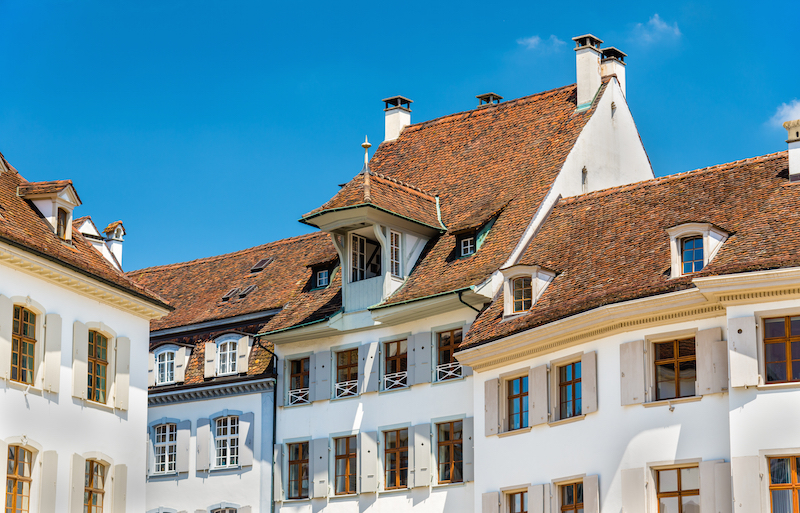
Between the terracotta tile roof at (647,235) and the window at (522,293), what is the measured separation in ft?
1.88

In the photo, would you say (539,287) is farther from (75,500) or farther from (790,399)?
(75,500)

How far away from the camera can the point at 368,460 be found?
4462 centimetres

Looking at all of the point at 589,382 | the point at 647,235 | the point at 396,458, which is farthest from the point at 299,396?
the point at 647,235

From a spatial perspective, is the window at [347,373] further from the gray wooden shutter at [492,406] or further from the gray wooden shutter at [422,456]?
the gray wooden shutter at [492,406]

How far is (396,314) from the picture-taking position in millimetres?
44750

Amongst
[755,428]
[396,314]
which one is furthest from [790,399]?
[396,314]

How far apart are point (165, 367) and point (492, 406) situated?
15.6m

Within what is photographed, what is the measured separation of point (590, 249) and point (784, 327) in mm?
8445

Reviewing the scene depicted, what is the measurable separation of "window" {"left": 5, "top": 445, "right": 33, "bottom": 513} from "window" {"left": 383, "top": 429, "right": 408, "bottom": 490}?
38.3ft

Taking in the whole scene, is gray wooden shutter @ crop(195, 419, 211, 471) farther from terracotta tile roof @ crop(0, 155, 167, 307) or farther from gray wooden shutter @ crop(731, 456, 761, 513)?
gray wooden shutter @ crop(731, 456, 761, 513)

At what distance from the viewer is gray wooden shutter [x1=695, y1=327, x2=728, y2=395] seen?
1339 inches

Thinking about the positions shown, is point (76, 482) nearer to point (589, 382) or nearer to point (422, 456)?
point (422, 456)

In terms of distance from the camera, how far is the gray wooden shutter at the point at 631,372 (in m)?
35.6

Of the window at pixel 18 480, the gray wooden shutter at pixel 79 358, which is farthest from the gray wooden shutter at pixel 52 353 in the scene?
the window at pixel 18 480
